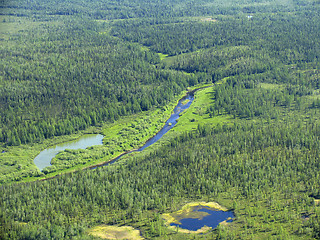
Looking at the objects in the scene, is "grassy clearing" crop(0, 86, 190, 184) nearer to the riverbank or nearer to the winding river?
the riverbank

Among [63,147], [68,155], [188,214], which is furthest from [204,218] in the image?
[63,147]

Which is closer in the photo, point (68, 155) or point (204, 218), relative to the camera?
point (204, 218)

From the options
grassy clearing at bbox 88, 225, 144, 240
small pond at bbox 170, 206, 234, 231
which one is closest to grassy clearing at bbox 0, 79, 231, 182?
grassy clearing at bbox 88, 225, 144, 240

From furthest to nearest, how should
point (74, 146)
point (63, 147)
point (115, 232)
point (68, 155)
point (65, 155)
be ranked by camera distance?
point (74, 146), point (63, 147), point (68, 155), point (65, 155), point (115, 232)

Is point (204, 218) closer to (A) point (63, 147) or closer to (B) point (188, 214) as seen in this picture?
(B) point (188, 214)

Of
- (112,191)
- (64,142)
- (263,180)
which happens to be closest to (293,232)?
(263,180)

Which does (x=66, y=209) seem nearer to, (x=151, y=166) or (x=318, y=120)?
(x=151, y=166)
